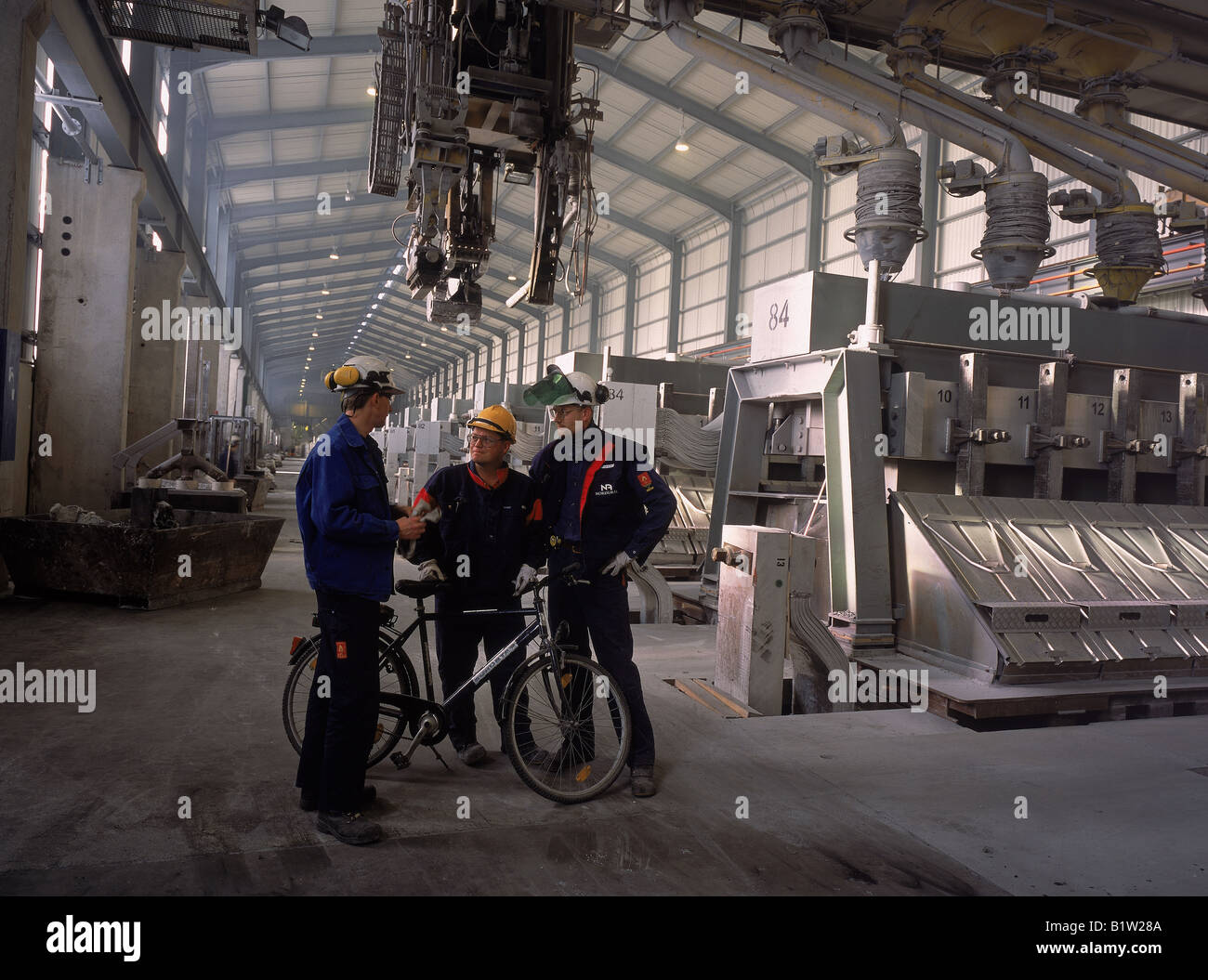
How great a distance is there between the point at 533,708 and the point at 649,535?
0.94 m

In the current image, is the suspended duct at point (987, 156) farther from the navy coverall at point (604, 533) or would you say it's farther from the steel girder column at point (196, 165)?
the steel girder column at point (196, 165)

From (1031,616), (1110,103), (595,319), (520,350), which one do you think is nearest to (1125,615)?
(1031,616)

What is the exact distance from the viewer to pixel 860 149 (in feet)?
23.3

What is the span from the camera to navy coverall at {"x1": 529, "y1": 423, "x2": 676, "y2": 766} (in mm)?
3777

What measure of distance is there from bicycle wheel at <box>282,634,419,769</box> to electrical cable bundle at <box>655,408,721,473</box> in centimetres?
623

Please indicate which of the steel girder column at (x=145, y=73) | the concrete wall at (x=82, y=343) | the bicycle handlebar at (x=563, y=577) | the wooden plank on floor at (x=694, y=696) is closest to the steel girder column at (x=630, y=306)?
the steel girder column at (x=145, y=73)

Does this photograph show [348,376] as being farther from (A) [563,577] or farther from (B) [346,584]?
(A) [563,577]

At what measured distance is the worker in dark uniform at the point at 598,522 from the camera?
3.77 m

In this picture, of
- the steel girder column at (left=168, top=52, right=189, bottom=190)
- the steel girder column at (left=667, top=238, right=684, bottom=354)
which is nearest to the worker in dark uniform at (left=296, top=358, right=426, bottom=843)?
the steel girder column at (left=168, top=52, right=189, bottom=190)

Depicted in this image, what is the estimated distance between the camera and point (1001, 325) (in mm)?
6727

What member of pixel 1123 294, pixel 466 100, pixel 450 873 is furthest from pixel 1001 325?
pixel 450 873

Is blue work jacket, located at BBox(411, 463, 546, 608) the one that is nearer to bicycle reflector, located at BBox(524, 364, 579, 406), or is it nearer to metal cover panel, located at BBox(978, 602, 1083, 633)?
bicycle reflector, located at BBox(524, 364, 579, 406)
